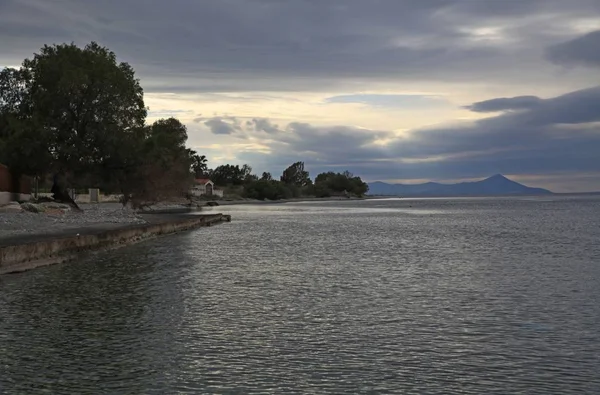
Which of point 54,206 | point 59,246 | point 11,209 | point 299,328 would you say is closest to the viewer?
point 299,328

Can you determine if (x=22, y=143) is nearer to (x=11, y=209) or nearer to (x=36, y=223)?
(x=11, y=209)

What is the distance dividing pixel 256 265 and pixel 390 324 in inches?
540

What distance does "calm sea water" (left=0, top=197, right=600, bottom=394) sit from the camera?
393 inches

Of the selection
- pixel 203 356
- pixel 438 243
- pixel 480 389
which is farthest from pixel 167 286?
pixel 438 243

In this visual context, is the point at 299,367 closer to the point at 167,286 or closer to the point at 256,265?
the point at 167,286

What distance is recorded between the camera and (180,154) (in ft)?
346

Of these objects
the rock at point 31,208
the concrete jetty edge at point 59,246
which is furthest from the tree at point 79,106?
the concrete jetty edge at point 59,246

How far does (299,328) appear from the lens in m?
14.0

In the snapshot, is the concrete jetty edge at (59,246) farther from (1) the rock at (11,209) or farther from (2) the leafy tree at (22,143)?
(2) the leafy tree at (22,143)

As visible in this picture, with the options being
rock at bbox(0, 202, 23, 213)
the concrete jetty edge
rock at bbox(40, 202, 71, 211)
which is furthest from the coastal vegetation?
the concrete jetty edge

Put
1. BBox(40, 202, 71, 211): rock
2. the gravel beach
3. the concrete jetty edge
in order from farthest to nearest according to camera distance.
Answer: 1. BBox(40, 202, 71, 211): rock
2. the gravel beach
3. the concrete jetty edge

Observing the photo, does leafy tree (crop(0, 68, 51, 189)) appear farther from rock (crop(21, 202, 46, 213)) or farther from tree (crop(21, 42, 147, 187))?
rock (crop(21, 202, 46, 213))

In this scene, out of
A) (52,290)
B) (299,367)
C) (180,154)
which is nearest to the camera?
(299,367)

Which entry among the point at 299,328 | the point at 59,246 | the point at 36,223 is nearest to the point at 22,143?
the point at 36,223
